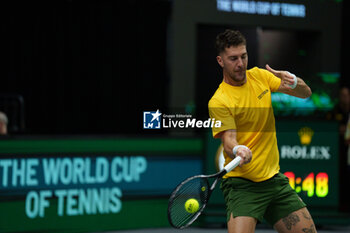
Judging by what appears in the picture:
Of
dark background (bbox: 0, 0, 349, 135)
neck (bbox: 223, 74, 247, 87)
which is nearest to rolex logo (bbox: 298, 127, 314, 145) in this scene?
dark background (bbox: 0, 0, 349, 135)

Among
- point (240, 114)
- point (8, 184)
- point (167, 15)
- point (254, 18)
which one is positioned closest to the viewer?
point (240, 114)

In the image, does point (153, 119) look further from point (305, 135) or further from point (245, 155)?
point (305, 135)

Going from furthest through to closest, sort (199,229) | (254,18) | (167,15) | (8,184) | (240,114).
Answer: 1. (167,15)
2. (199,229)
3. (254,18)
4. (8,184)
5. (240,114)

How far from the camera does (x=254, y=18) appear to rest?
742 centimetres

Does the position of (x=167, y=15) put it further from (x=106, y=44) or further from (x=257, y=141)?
(x=257, y=141)

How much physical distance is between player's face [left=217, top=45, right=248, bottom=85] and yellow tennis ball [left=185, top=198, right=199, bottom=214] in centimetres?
79

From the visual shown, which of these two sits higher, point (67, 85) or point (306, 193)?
point (67, 85)

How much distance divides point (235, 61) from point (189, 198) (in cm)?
88

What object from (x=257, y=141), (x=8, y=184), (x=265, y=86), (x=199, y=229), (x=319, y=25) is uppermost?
(x=319, y=25)

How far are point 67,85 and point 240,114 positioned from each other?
19.5 ft

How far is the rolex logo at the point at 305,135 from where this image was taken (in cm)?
803

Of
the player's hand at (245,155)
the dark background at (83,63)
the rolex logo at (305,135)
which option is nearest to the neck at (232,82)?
the player's hand at (245,155)

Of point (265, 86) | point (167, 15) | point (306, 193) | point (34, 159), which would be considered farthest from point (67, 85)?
point (265, 86)

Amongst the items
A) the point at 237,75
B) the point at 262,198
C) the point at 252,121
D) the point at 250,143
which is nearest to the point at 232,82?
the point at 237,75
